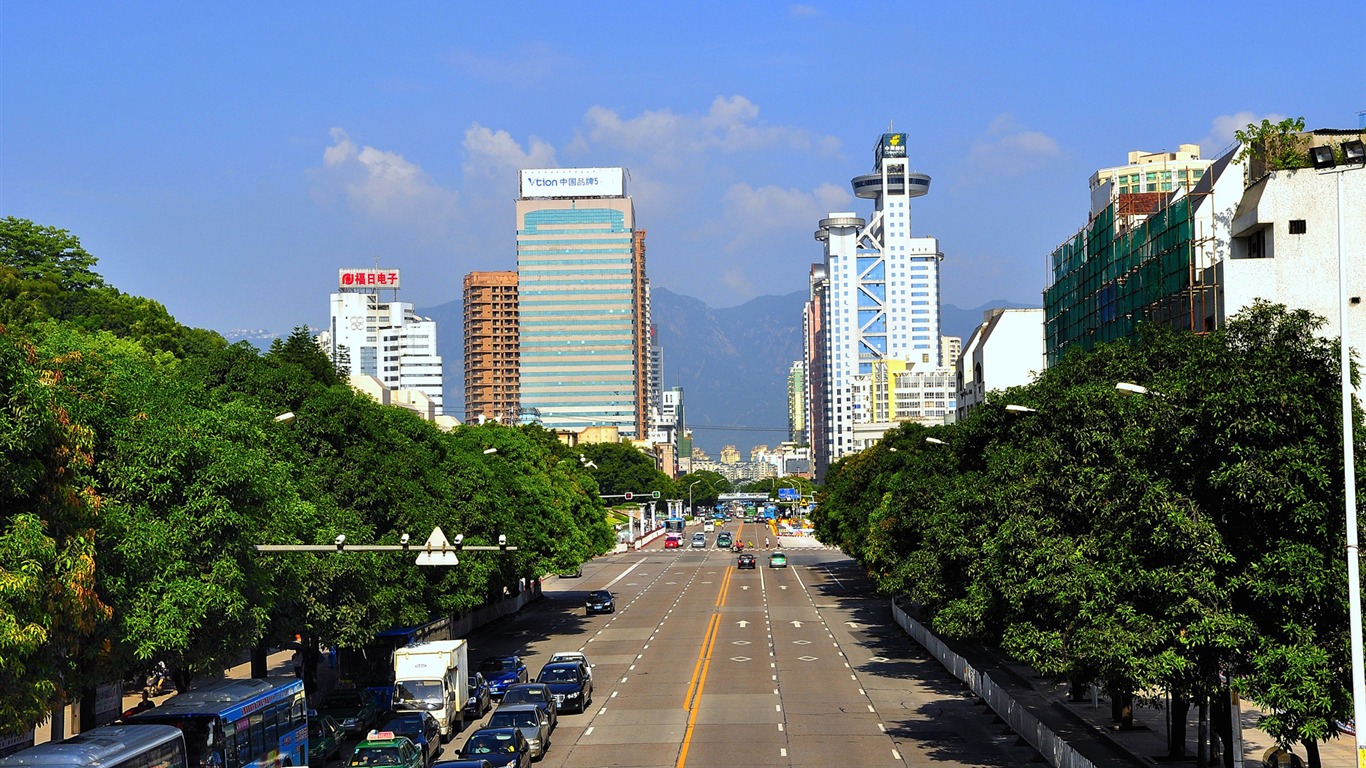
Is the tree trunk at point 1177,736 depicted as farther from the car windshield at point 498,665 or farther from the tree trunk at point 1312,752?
the car windshield at point 498,665

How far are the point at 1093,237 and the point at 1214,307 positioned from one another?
19.7 metres

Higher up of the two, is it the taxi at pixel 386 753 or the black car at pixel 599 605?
the taxi at pixel 386 753

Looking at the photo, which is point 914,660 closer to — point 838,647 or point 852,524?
point 838,647

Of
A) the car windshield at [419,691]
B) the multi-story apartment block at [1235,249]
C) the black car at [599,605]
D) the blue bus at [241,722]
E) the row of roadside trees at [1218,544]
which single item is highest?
the multi-story apartment block at [1235,249]

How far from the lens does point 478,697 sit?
41281 mm

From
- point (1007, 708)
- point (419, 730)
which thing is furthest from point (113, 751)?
point (1007, 708)

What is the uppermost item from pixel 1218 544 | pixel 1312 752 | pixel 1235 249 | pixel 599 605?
pixel 1235 249

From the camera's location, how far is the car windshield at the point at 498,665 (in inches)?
1861

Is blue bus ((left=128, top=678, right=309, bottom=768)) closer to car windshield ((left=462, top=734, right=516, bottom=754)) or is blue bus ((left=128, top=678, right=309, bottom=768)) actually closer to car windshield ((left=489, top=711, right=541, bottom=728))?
car windshield ((left=462, top=734, right=516, bottom=754))

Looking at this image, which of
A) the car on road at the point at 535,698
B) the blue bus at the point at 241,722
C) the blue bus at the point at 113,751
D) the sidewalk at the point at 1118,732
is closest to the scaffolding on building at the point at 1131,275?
the sidewalk at the point at 1118,732

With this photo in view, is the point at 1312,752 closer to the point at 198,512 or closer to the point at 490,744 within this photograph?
the point at 490,744

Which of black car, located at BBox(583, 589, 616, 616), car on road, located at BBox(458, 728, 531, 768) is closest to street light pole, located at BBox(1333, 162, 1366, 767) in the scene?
car on road, located at BBox(458, 728, 531, 768)

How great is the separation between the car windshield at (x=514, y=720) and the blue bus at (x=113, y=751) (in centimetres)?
981

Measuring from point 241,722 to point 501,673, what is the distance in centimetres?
1917
